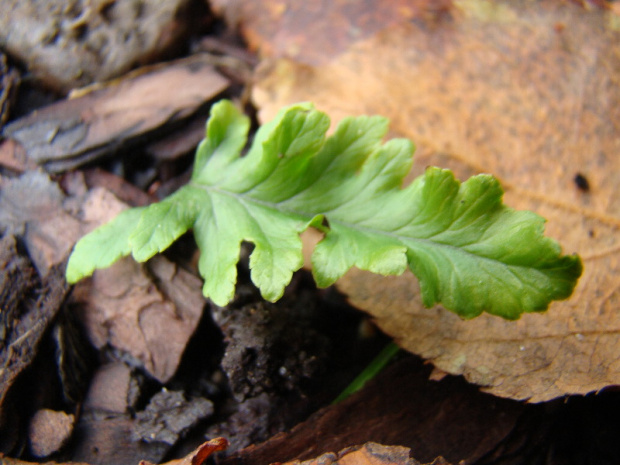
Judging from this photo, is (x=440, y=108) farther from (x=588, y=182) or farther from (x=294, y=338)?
(x=294, y=338)

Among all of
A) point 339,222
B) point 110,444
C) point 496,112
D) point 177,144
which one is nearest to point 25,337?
point 110,444

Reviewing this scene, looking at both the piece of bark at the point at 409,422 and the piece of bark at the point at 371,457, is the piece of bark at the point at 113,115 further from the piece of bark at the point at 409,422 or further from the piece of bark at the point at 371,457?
the piece of bark at the point at 371,457

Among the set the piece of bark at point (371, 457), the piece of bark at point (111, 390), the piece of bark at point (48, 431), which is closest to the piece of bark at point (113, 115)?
the piece of bark at point (111, 390)

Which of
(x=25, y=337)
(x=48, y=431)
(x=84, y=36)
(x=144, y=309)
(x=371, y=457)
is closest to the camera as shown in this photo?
(x=371, y=457)

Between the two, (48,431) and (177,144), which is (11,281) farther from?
(177,144)

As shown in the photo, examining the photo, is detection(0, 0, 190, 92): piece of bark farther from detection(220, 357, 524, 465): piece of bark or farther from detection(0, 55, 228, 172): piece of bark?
detection(220, 357, 524, 465): piece of bark

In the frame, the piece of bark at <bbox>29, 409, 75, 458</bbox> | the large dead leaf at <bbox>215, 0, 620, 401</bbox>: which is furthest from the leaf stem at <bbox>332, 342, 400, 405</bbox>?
the piece of bark at <bbox>29, 409, 75, 458</bbox>
